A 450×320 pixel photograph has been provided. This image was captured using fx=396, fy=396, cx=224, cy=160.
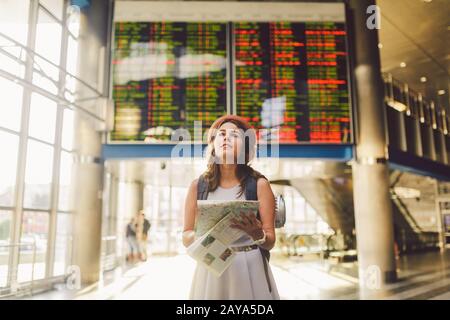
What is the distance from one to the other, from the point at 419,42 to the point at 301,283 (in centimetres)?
392

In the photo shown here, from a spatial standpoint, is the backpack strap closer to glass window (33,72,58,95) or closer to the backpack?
the backpack

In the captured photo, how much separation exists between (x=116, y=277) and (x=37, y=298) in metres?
1.65

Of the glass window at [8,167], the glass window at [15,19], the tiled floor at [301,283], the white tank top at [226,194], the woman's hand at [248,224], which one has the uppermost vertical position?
the glass window at [15,19]

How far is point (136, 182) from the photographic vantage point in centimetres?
875

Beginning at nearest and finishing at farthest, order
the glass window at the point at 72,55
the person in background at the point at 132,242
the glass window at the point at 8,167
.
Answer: the glass window at the point at 8,167 < the glass window at the point at 72,55 < the person in background at the point at 132,242

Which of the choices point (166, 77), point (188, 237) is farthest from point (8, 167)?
point (188, 237)

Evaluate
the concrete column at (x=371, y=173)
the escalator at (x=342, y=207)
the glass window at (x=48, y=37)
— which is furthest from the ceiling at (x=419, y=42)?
the glass window at (x=48, y=37)

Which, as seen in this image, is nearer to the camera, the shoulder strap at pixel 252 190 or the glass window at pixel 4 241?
the shoulder strap at pixel 252 190

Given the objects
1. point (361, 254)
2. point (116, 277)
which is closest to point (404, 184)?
point (361, 254)

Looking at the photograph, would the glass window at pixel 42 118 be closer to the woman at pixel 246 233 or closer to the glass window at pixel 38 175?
the glass window at pixel 38 175

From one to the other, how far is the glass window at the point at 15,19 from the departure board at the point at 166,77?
3.81 ft

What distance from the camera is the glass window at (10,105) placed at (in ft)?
14.8

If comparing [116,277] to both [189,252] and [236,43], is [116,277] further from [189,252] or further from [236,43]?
[189,252]
